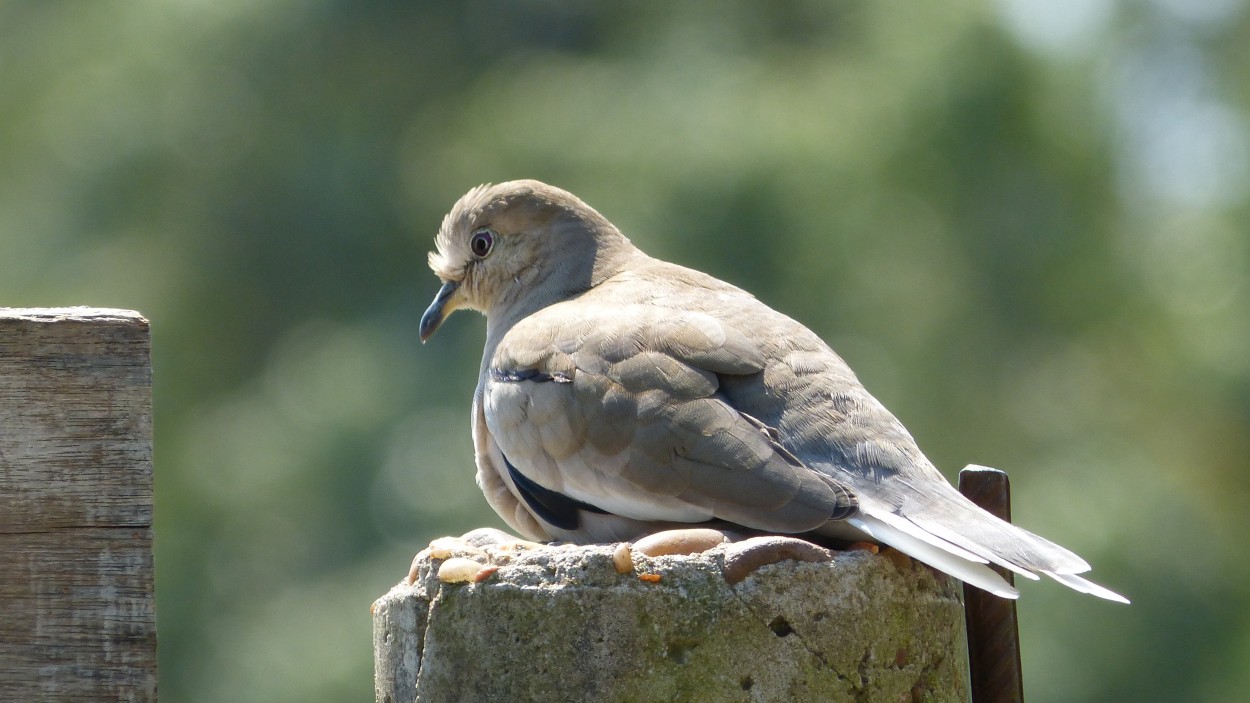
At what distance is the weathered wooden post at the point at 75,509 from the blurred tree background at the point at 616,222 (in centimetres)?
580

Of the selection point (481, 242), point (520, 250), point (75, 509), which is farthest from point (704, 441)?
point (481, 242)

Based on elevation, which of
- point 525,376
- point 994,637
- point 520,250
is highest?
point 520,250

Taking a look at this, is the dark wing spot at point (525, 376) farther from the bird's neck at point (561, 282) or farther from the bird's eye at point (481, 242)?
the bird's eye at point (481, 242)

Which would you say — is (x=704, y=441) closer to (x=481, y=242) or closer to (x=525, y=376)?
(x=525, y=376)

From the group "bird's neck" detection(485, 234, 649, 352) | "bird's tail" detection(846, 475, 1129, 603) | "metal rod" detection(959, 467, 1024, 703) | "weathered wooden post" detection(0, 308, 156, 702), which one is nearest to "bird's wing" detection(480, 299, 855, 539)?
A: "bird's tail" detection(846, 475, 1129, 603)

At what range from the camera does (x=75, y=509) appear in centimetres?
345

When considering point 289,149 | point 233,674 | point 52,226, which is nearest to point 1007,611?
point 233,674

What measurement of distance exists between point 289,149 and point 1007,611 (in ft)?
32.3

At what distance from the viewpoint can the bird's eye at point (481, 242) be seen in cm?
589

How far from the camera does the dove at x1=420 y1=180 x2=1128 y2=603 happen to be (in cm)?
375

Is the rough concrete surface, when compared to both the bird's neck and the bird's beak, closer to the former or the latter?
the bird's neck

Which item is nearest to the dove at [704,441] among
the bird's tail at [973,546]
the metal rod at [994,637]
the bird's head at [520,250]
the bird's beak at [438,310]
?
the bird's tail at [973,546]

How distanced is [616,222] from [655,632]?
6.26 metres

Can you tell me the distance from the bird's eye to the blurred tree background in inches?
128
